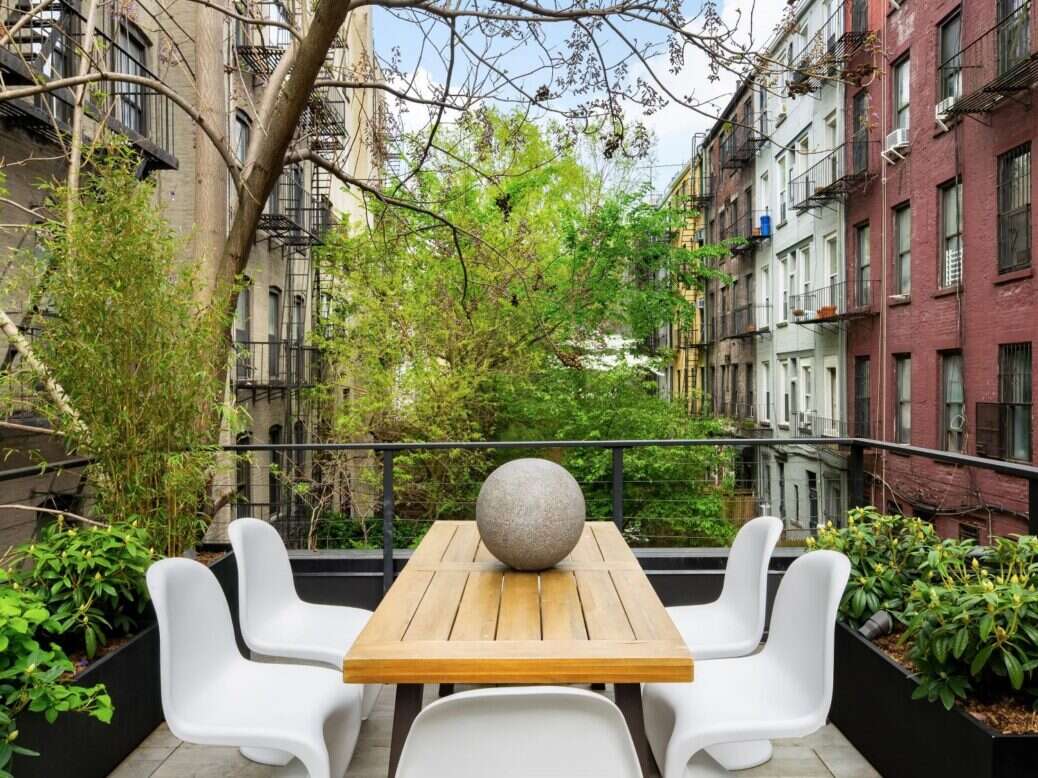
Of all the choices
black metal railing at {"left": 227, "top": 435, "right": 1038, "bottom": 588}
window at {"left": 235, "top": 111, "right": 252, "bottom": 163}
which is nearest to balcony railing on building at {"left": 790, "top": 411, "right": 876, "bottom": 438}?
black metal railing at {"left": 227, "top": 435, "right": 1038, "bottom": 588}

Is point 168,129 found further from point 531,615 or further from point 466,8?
point 531,615

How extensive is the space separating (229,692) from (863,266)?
15.2 metres

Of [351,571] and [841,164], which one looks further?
[841,164]

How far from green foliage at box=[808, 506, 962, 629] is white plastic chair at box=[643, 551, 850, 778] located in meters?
0.51

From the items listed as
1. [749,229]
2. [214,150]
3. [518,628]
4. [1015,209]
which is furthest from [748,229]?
[518,628]

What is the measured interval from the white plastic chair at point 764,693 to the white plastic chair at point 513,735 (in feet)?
2.44

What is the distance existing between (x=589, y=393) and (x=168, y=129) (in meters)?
7.60

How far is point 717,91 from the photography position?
4129mm

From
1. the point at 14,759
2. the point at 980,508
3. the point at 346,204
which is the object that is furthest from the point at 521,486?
the point at 346,204

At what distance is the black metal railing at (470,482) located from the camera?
420 cm

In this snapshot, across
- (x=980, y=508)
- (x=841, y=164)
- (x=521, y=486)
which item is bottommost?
(x=980, y=508)

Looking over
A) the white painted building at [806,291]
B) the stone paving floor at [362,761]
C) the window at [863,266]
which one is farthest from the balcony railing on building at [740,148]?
the stone paving floor at [362,761]

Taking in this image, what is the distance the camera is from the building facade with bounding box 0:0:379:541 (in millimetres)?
4699

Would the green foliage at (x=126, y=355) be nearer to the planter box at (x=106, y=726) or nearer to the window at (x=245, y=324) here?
the planter box at (x=106, y=726)
